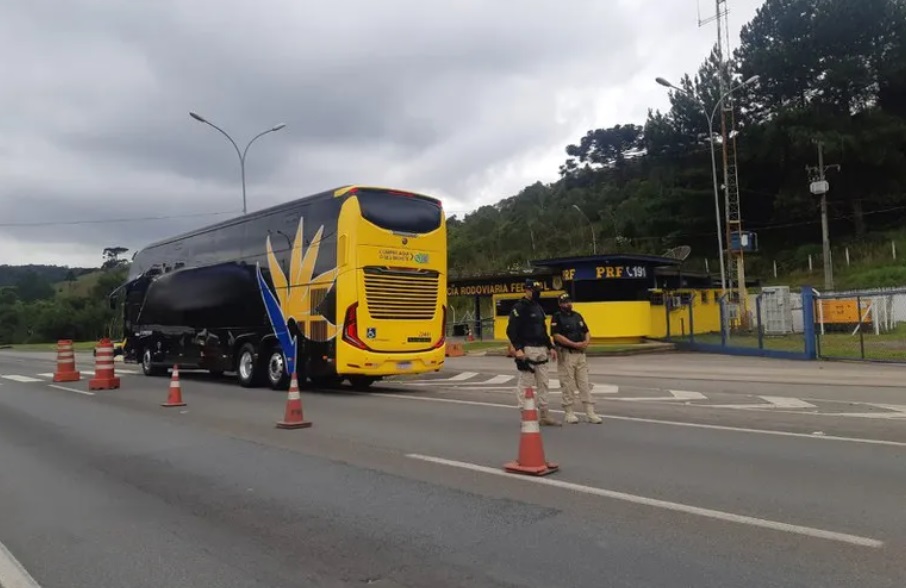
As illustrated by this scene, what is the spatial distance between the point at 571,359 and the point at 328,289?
5.88 meters

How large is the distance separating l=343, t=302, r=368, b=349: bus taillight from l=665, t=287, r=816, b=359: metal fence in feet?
51.4

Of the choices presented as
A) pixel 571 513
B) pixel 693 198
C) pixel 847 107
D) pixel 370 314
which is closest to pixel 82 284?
pixel 693 198

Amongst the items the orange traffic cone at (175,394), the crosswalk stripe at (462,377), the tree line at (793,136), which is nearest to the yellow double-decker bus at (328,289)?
the orange traffic cone at (175,394)

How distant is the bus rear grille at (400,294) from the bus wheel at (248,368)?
3.86 m

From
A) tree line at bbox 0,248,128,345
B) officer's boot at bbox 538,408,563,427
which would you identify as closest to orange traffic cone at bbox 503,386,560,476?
officer's boot at bbox 538,408,563,427

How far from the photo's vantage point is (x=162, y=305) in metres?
21.5

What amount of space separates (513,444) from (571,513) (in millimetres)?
2950

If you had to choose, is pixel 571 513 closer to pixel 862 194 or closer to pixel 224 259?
pixel 224 259

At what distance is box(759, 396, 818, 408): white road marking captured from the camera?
1185cm

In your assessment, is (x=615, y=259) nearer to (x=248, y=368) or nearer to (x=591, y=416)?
(x=248, y=368)

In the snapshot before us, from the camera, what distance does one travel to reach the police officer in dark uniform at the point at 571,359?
→ 1045 cm

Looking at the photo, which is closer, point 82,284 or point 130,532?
point 130,532

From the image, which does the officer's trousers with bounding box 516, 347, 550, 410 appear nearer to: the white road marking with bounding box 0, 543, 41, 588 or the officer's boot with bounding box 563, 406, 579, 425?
the officer's boot with bounding box 563, 406, 579, 425

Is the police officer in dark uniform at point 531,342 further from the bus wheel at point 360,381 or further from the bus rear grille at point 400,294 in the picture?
the bus wheel at point 360,381
